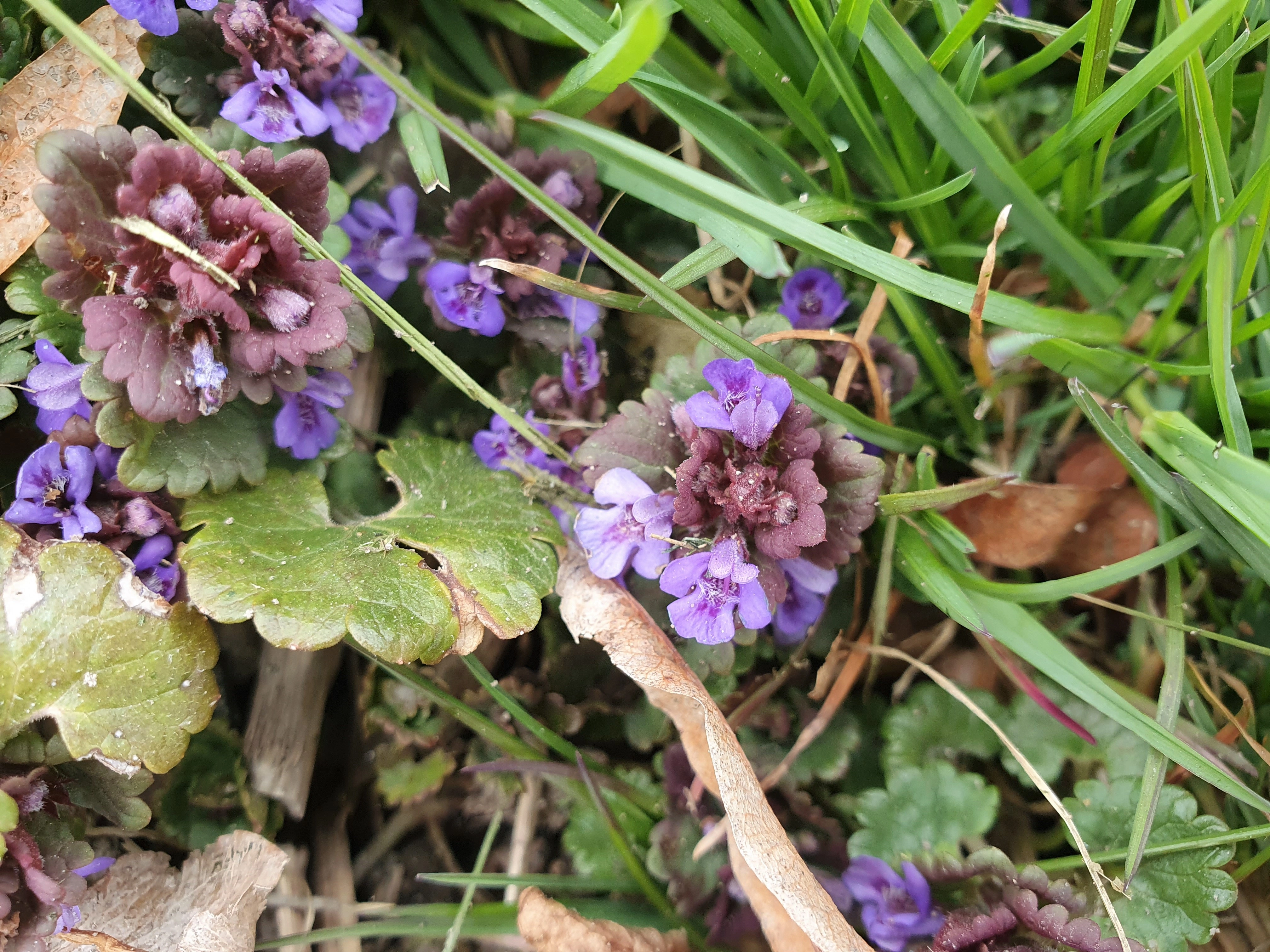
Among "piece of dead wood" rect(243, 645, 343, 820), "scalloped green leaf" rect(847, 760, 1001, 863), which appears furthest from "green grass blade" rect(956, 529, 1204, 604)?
"piece of dead wood" rect(243, 645, 343, 820)

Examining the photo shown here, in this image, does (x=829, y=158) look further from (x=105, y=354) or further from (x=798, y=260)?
(x=105, y=354)

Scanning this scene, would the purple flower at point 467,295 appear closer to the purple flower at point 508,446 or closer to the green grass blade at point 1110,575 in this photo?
the purple flower at point 508,446

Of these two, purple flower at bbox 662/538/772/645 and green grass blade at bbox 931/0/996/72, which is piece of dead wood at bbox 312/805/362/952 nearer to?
purple flower at bbox 662/538/772/645

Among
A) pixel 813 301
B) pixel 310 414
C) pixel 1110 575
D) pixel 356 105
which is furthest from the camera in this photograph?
pixel 813 301

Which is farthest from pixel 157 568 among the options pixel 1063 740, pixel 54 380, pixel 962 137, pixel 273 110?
pixel 1063 740

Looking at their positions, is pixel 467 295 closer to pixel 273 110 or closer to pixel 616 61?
pixel 273 110
